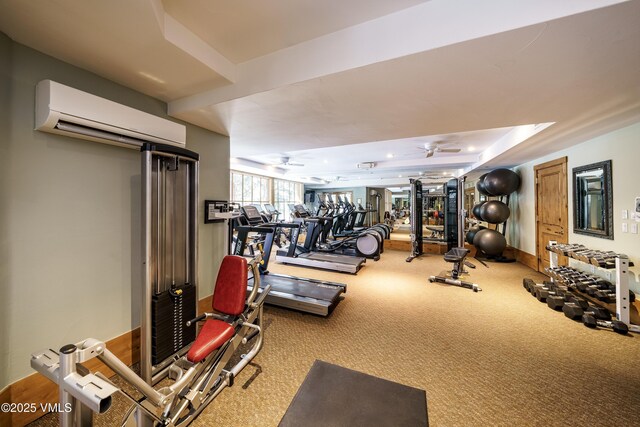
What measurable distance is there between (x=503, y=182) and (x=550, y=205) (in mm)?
1131

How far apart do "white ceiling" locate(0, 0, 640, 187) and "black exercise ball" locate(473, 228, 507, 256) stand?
337 centimetres

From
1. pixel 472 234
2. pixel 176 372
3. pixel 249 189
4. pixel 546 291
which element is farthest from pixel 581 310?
pixel 249 189

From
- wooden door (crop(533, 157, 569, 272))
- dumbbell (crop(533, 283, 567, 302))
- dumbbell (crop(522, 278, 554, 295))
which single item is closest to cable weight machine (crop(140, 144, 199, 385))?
dumbbell (crop(533, 283, 567, 302))

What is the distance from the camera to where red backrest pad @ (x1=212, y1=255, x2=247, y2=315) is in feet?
6.56

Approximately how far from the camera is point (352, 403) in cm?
146

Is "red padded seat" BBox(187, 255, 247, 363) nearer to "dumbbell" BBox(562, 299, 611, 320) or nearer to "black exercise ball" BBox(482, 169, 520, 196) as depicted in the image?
"dumbbell" BBox(562, 299, 611, 320)

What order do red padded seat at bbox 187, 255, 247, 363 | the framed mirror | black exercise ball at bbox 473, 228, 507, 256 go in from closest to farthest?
red padded seat at bbox 187, 255, 247, 363 → the framed mirror → black exercise ball at bbox 473, 228, 507, 256

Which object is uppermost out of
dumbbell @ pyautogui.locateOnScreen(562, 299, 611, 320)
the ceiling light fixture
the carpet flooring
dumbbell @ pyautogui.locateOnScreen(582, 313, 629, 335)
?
the ceiling light fixture

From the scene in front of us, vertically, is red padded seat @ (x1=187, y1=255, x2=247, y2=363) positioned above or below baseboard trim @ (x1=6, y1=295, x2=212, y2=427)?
above

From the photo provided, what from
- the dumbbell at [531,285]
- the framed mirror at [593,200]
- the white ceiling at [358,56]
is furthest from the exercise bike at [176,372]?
the framed mirror at [593,200]

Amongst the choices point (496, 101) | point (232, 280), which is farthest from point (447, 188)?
point (232, 280)

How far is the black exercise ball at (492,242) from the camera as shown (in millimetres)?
5723

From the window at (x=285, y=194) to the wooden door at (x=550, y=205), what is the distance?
7.51 m

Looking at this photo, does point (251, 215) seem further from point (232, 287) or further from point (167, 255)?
point (232, 287)
